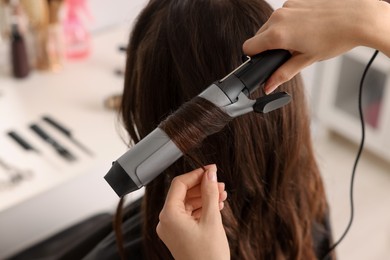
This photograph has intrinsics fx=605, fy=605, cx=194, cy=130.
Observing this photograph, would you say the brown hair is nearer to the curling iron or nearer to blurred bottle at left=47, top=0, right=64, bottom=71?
the curling iron

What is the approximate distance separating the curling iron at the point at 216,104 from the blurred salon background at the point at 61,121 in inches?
19.4

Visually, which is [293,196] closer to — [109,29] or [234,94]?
[234,94]

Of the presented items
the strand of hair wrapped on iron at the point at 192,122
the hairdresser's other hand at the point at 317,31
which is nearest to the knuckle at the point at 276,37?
the hairdresser's other hand at the point at 317,31

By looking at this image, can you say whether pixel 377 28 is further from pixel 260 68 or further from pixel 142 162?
pixel 142 162

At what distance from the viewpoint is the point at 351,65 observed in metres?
2.40

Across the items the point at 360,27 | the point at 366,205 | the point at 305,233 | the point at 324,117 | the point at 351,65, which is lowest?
the point at 366,205

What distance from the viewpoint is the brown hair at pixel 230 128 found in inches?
34.4

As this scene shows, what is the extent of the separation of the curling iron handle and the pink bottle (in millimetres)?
1131

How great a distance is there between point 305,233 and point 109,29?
41.0 inches

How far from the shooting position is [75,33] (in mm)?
1744

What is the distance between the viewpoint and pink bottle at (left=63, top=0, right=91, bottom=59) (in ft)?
5.69

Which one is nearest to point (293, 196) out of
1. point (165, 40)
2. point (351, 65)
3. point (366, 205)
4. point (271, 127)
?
point (271, 127)

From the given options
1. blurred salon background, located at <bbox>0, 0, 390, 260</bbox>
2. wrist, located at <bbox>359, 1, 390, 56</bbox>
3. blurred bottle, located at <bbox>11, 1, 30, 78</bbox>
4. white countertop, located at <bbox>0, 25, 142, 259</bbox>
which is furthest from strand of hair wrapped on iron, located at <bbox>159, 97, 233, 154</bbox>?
blurred bottle, located at <bbox>11, 1, 30, 78</bbox>

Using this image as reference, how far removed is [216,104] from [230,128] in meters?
0.22
